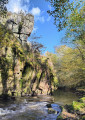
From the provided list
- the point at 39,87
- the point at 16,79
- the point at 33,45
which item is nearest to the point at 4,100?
the point at 16,79

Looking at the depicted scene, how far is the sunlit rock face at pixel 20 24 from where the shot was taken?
2316 cm

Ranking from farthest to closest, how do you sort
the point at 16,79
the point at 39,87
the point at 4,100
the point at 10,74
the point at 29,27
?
the point at 29,27 < the point at 39,87 < the point at 16,79 < the point at 10,74 < the point at 4,100

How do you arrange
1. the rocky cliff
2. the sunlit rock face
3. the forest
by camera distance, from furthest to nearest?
1. the sunlit rock face
2. the rocky cliff
3. the forest

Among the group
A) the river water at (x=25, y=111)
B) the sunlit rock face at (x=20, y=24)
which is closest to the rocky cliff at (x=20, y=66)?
the sunlit rock face at (x=20, y=24)

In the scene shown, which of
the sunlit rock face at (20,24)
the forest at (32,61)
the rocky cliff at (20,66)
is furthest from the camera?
the sunlit rock face at (20,24)

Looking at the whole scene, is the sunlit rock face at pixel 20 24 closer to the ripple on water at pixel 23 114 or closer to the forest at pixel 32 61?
the forest at pixel 32 61

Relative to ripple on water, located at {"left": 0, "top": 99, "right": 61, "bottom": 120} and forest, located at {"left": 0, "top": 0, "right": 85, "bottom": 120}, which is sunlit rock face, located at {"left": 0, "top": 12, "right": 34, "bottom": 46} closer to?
forest, located at {"left": 0, "top": 0, "right": 85, "bottom": 120}

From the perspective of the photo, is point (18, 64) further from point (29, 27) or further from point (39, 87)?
point (29, 27)

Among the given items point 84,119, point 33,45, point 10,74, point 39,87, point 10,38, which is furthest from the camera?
point 33,45

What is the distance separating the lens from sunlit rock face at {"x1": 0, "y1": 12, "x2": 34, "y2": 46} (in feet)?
76.0

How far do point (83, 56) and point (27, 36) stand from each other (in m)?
13.1

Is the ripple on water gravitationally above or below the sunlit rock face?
below

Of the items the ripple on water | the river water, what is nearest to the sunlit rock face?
the river water

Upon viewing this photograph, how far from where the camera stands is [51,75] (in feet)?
78.2
